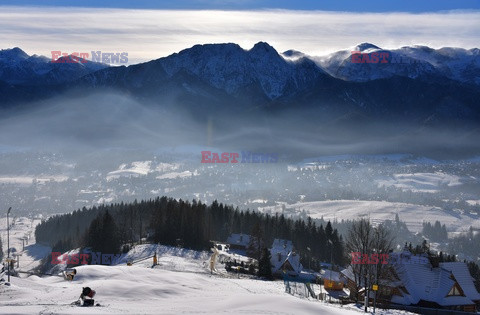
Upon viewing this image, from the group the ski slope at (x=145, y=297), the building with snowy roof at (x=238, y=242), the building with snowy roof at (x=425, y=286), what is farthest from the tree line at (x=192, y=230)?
the building with snowy roof at (x=425, y=286)

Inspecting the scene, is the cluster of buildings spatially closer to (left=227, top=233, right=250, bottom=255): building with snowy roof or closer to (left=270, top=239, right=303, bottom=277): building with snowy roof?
(left=270, top=239, right=303, bottom=277): building with snowy roof

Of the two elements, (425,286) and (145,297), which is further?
(425,286)

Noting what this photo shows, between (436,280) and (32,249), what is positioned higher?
(436,280)

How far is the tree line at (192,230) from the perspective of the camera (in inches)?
3878

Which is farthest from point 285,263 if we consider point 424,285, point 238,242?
point 424,285

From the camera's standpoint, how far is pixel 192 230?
102m

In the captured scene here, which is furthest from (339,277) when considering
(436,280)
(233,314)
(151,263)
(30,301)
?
(30,301)

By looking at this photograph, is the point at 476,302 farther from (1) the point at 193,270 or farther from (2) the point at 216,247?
(2) the point at 216,247

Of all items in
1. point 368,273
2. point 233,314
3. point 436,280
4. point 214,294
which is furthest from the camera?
point 436,280

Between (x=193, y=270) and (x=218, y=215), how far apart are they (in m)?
60.3

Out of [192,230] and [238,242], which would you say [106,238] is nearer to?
[192,230]

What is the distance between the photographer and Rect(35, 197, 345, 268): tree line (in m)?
98.5

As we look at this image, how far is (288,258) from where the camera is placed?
94.6m

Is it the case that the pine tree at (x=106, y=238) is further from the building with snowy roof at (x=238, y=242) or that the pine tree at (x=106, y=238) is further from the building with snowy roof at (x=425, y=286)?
the building with snowy roof at (x=425, y=286)
